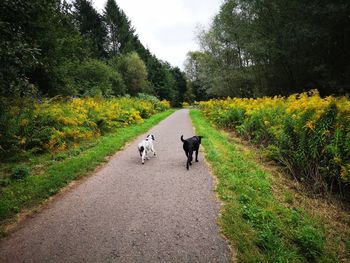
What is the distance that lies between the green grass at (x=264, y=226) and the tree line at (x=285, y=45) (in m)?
13.7

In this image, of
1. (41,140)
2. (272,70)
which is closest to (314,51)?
(272,70)

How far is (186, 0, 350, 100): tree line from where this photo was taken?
50.8 ft

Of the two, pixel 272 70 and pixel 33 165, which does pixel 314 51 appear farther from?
pixel 33 165

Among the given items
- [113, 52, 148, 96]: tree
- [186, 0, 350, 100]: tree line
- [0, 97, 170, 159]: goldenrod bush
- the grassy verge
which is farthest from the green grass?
[113, 52, 148, 96]: tree

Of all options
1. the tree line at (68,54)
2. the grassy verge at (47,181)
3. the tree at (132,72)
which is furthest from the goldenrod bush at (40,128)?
the tree at (132,72)

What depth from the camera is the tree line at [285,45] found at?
50.8ft

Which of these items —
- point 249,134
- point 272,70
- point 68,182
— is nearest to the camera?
point 68,182

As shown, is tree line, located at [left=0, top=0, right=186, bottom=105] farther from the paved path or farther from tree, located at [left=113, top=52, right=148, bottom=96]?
the paved path

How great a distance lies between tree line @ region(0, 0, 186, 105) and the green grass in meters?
6.04

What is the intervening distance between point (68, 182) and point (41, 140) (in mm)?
3448

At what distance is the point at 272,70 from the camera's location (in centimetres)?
2366

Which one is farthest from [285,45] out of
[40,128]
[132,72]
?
[132,72]

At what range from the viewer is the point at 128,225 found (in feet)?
13.1

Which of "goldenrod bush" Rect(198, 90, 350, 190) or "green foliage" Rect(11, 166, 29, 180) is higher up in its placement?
"green foliage" Rect(11, 166, 29, 180)
